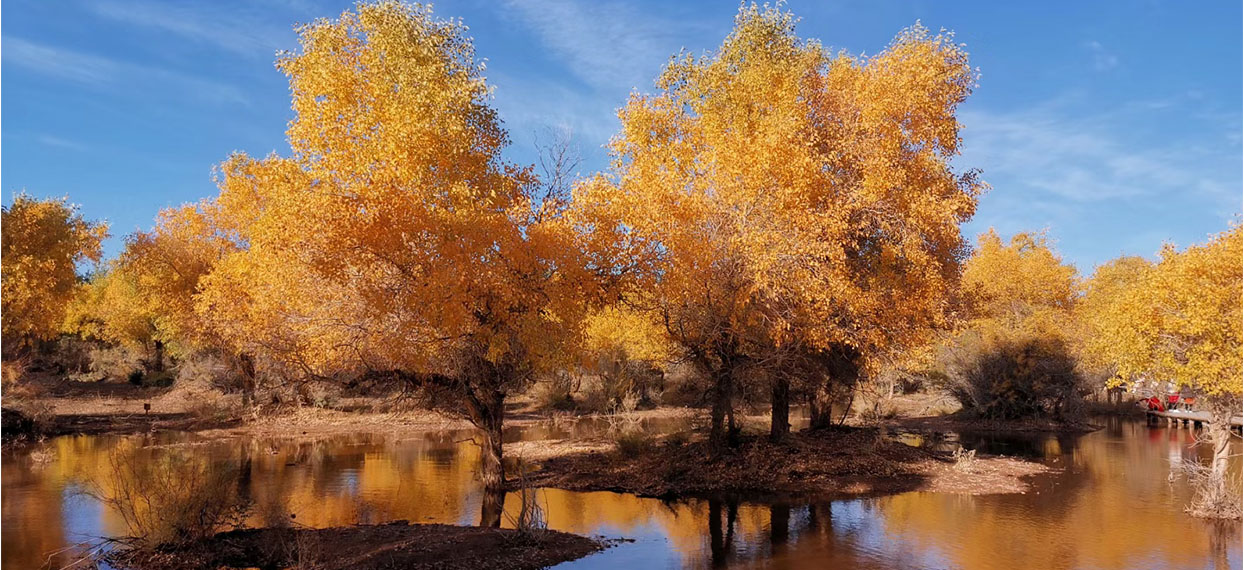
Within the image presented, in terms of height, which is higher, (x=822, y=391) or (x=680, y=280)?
(x=680, y=280)

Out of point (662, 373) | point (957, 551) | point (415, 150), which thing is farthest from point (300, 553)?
point (662, 373)

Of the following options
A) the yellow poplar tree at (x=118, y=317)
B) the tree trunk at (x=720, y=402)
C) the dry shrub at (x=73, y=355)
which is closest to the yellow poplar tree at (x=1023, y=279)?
the tree trunk at (x=720, y=402)

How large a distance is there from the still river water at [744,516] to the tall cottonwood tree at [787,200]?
15.8ft

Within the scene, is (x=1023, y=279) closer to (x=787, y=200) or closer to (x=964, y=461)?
(x=964, y=461)

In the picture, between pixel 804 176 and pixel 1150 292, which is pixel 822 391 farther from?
pixel 1150 292

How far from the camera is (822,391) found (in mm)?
28391

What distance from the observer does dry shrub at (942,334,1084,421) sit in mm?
39500

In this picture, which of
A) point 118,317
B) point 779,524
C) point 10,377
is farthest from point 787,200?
point 118,317

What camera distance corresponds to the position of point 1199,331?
16828 millimetres

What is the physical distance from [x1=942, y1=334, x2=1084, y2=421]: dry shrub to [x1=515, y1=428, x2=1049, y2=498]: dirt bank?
46.1ft

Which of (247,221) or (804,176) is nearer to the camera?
(804,176)

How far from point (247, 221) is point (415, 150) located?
19.5 meters

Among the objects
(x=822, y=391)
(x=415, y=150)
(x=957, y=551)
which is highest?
(x=415, y=150)

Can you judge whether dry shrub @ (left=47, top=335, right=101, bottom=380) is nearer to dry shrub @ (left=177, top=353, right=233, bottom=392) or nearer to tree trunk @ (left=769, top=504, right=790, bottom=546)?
dry shrub @ (left=177, top=353, right=233, bottom=392)
